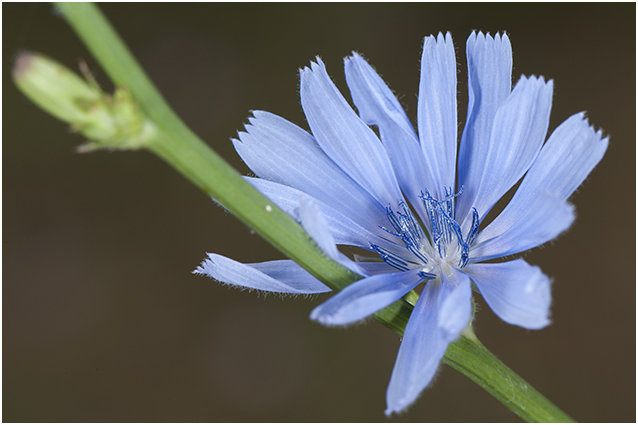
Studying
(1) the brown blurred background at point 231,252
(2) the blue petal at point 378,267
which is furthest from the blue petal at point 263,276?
(1) the brown blurred background at point 231,252

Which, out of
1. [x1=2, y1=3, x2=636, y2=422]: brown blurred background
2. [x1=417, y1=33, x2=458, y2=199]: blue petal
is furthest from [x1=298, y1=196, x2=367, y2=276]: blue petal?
[x1=2, y1=3, x2=636, y2=422]: brown blurred background

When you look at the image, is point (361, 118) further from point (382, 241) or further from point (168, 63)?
point (168, 63)

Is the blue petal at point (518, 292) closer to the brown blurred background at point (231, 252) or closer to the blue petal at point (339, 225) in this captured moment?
the blue petal at point (339, 225)

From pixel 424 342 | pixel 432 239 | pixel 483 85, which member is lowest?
pixel 424 342

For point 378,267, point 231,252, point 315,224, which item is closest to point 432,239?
point 378,267

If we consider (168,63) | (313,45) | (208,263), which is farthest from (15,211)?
(208,263)

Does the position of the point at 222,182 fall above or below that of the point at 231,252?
below

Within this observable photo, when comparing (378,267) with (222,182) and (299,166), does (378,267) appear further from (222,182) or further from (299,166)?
(222,182)
